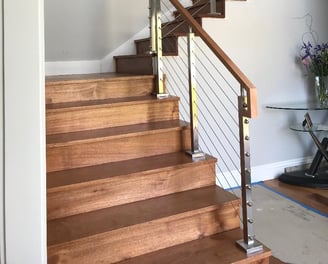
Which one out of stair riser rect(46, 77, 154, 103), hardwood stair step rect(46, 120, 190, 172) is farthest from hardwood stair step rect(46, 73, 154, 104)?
hardwood stair step rect(46, 120, 190, 172)

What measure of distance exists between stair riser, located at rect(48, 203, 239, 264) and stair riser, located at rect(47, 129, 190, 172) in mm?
Answer: 549

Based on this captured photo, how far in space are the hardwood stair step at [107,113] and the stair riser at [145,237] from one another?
32.6 inches

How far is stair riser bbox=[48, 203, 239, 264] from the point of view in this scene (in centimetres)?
180

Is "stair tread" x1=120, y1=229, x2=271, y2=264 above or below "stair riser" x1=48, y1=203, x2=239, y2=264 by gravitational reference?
below

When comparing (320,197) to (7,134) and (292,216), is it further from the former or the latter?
(7,134)

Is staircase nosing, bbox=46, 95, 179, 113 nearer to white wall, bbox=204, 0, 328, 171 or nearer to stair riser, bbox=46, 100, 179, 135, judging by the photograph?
stair riser, bbox=46, 100, 179, 135

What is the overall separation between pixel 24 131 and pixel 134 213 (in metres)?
0.80

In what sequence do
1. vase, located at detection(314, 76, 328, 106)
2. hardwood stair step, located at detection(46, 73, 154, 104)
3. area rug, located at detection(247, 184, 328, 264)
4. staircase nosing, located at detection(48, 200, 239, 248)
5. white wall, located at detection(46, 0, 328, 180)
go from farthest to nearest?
vase, located at detection(314, 76, 328, 106), white wall, located at detection(46, 0, 328, 180), hardwood stair step, located at detection(46, 73, 154, 104), area rug, located at detection(247, 184, 328, 264), staircase nosing, located at detection(48, 200, 239, 248)

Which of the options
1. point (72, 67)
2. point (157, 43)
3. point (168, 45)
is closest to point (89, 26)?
point (72, 67)

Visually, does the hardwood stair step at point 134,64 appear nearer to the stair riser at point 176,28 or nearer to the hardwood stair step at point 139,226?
the stair riser at point 176,28

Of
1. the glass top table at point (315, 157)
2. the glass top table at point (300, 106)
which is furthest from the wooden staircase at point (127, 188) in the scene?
the glass top table at point (315, 157)

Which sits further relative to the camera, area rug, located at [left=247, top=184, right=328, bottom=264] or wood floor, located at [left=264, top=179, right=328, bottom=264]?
wood floor, located at [left=264, top=179, right=328, bottom=264]

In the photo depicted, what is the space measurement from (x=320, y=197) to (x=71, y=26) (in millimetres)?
2438

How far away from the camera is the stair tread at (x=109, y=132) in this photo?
225 cm
